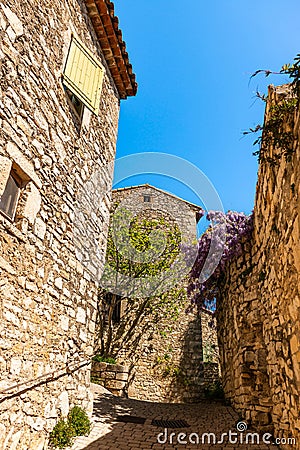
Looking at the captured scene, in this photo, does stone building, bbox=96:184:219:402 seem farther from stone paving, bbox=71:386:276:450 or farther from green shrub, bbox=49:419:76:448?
green shrub, bbox=49:419:76:448

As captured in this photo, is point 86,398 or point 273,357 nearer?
point 273,357

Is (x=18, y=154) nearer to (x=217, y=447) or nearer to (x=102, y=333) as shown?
(x=217, y=447)

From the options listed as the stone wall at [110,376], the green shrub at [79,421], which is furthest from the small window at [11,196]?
the stone wall at [110,376]

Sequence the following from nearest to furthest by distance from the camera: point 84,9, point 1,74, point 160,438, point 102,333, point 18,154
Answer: point 1,74 < point 18,154 < point 160,438 < point 84,9 < point 102,333

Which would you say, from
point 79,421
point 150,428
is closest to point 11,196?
point 79,421

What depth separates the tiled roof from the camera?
5352mm

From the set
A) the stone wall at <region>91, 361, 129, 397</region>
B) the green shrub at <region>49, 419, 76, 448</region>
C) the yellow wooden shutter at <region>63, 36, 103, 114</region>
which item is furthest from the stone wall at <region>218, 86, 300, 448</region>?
the stone wall at <region>91, 361, 129, 397</region>

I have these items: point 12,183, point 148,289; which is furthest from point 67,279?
point 148,289

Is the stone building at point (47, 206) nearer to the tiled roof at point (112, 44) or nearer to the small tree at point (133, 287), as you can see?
the tiled roof at point (112, 44)

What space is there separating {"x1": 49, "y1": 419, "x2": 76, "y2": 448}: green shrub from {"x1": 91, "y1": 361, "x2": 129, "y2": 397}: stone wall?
4.38 metres

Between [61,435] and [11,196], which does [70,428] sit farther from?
[11,196]

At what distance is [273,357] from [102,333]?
737 centimetres

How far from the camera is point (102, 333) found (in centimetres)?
1021

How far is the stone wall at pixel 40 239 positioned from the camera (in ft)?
9.64
